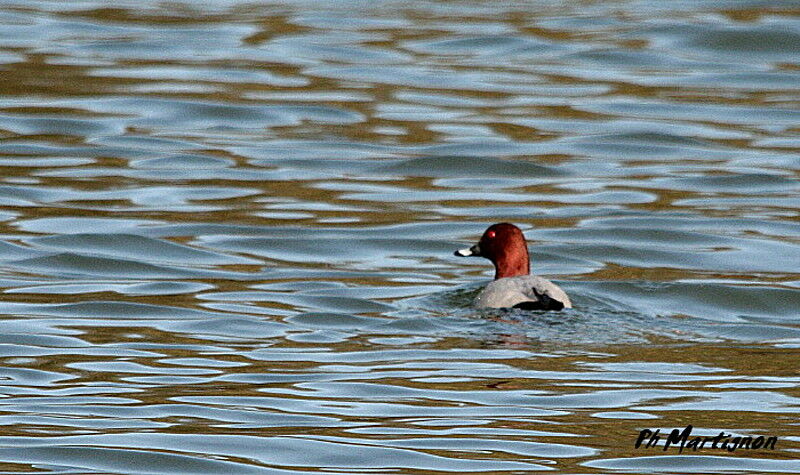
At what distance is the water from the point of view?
7.66 metres

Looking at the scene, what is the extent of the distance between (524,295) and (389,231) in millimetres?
3048

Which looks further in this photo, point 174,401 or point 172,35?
point 172,35

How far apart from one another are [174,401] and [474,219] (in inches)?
270

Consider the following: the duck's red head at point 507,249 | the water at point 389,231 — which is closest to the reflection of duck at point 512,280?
the duck's red head at point 507,249

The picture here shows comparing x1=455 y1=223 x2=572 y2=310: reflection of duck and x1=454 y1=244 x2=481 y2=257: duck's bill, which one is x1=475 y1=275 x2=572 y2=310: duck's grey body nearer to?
x1=455 y1=223 x2=572 y2=310: reflection of duck

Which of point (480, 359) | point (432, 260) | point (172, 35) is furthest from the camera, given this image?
point (172, 35)

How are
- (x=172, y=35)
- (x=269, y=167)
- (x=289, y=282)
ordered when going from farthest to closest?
1. (x=172, y=35)
2. (x=269, y=167)
3. (x=289, y=282)

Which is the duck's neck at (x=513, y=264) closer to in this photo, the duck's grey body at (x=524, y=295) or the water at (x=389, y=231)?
the water at (x=389, y=231)

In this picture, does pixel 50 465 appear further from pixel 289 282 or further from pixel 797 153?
pixel 797 153

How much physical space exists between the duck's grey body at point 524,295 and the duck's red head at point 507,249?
2.14 feet

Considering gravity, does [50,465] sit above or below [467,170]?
above

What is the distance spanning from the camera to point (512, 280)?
1134cm

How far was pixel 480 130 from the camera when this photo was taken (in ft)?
59.5

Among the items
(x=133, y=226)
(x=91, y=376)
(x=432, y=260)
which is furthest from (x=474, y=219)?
(x=91, y=376)
